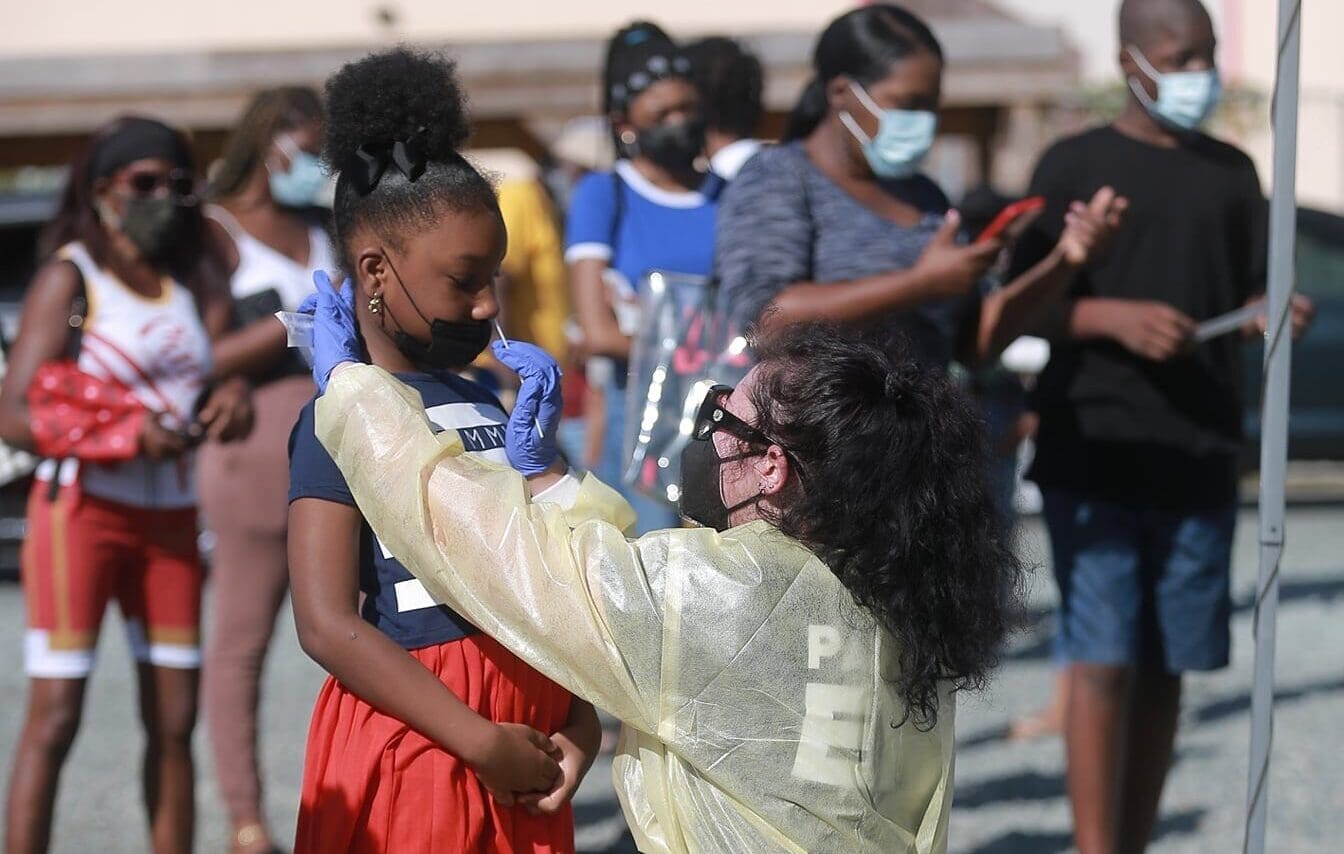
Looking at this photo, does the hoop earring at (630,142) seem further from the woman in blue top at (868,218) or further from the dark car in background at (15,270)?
the dark car in background at (15,270)

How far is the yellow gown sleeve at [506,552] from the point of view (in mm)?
1921

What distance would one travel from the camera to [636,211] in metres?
4.41

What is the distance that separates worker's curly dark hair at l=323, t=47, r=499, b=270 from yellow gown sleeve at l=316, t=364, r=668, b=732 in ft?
1.08

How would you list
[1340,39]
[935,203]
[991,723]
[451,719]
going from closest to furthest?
[451,719], [935,203], [991,723], [1340,39]

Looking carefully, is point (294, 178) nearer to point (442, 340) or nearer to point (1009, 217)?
point (1009, 217)

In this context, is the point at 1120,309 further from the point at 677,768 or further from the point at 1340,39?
the point at 1340,39

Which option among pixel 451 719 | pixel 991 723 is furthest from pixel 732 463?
pixel 991 723

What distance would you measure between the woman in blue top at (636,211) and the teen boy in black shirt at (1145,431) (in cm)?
99

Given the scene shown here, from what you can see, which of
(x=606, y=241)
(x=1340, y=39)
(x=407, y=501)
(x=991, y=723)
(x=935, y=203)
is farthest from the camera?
(x=1340, y=39)

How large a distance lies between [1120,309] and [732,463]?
1.76 m

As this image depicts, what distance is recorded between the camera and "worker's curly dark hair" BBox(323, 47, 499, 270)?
2.24 m

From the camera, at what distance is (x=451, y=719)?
81.7 inches

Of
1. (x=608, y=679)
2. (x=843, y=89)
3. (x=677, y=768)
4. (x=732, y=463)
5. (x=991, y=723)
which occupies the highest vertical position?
(x=843, y=89)

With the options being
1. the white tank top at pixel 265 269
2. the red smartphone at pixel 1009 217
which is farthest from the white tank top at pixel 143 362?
the red smartphone at pixel 1009 217
